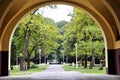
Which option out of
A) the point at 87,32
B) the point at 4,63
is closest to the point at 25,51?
the point at 87,32

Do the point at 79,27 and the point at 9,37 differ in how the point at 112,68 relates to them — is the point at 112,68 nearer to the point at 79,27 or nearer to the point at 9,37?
the point at 9,37

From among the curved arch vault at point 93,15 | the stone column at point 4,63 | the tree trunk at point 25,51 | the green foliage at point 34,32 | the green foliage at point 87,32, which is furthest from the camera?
the tree trunk at point 25,51

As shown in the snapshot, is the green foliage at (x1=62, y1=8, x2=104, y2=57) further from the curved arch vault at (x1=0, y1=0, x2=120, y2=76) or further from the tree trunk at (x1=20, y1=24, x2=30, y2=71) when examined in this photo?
the curved arch vault at (x1=0, y1=0, x2=120, y2=76)

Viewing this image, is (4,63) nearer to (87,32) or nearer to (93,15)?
(93,15)

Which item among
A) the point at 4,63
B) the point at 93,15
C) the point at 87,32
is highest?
the point at 93,15

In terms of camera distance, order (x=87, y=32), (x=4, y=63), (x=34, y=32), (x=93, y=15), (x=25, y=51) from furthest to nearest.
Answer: (x=34, y=32) → (x=87, y=32) → (x=25, y=51) → (x=93, y=15) → (x=4, y=63)

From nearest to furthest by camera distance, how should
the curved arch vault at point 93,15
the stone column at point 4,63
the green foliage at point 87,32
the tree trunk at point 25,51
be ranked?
the curved arch vault at point 93,15, the stone column at point 4,63, the green foliage at point 87,32, the tree trunk at point 25,51

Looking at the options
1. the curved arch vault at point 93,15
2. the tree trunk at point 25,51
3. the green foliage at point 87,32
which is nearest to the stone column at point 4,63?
the curved arch vault at point 93,15

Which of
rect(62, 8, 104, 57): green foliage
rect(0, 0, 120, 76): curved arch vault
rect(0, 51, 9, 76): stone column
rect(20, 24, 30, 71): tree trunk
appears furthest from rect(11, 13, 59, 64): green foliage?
rect(0, 51, 9, 76): stone column

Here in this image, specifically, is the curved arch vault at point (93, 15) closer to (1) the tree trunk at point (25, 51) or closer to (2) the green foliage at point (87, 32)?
(2) the green foliage at point (87, 32)

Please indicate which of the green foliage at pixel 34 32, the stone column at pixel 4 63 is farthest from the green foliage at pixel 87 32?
the stone column at pixel 4 63

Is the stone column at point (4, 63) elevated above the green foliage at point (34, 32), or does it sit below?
below

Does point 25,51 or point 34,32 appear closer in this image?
point 25,51

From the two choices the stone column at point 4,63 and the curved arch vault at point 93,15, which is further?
the stone column at point 4,63
